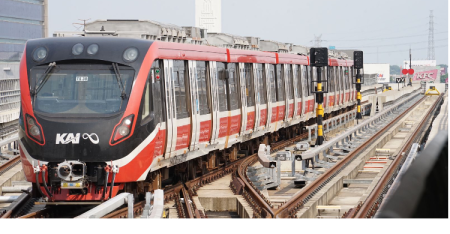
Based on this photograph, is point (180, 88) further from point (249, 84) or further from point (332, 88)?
point (332, 88)

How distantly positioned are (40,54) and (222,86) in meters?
5.10

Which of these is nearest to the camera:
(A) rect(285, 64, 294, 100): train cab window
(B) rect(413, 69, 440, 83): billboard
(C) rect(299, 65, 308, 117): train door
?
(A) rect(285, 64, 294, 100): train cab window

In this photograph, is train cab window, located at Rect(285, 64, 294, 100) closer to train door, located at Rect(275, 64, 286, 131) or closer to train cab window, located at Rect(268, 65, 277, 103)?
train door, located at Rect(275, 64, 286, 131)

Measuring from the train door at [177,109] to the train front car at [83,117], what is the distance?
101 centimetres

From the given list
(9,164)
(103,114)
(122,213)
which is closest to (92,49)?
(103,114)

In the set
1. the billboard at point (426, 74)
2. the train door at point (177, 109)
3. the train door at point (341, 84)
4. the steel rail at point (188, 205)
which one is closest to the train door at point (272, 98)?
the train door at point (177, 109)

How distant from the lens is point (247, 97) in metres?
→ 17.3

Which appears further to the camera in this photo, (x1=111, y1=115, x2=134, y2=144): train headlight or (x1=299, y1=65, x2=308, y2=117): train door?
(x1=299, y1=65, x2=308, y2=117): train door

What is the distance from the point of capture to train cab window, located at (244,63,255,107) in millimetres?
17219

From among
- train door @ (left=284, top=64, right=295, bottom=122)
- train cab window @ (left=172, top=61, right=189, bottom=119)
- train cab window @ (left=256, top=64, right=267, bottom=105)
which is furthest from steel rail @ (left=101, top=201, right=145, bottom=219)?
train door @ (left=284, top=64, right=295, bottom=122)

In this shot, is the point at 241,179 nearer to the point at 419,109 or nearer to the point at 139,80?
the point at 139,80

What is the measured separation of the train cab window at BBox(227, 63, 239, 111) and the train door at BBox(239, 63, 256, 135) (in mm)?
359

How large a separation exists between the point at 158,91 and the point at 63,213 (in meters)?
2.27

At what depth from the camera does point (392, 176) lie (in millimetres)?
14523
